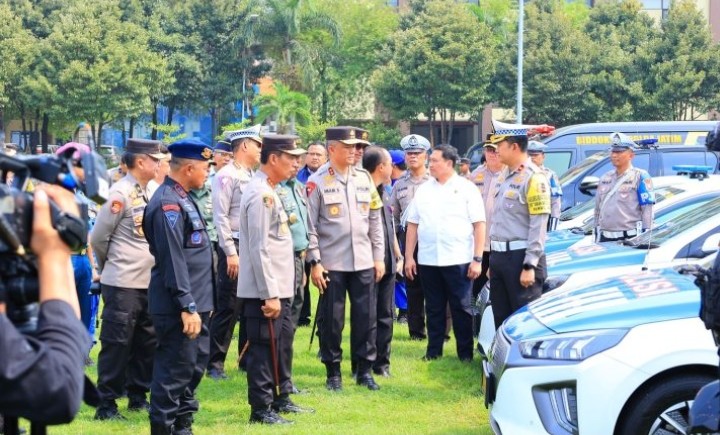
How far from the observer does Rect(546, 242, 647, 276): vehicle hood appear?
7.78m

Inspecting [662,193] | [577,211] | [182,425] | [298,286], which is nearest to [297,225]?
[298,286]

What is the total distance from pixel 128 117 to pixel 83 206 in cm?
4337

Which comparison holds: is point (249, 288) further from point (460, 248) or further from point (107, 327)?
point (460, 248)

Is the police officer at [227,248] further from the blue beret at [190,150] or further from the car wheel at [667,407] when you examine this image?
the car wheel at [667,407]

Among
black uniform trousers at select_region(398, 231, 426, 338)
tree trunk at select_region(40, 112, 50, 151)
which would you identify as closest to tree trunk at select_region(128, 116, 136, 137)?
tree trunk at select_region(40, 112, 50, 151)

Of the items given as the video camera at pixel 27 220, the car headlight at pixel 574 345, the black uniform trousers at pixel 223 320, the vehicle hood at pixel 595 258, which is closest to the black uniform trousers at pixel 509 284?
the vehicle hood at pixel 595 258

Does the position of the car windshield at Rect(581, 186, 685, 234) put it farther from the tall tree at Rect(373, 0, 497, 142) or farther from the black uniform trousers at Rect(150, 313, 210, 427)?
the tall tree at Rect(373, 0, 497, 142)

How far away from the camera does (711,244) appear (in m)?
7.08

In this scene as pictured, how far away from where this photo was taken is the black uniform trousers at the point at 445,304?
8.88 metres

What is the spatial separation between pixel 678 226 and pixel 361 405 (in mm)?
3052

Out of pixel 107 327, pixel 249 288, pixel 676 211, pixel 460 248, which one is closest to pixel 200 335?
pixel 249 288

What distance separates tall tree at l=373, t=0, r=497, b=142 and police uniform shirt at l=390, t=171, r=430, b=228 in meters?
33.0

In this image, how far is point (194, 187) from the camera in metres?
6.04

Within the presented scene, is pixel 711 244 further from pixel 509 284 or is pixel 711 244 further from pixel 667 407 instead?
pixel 667 407
